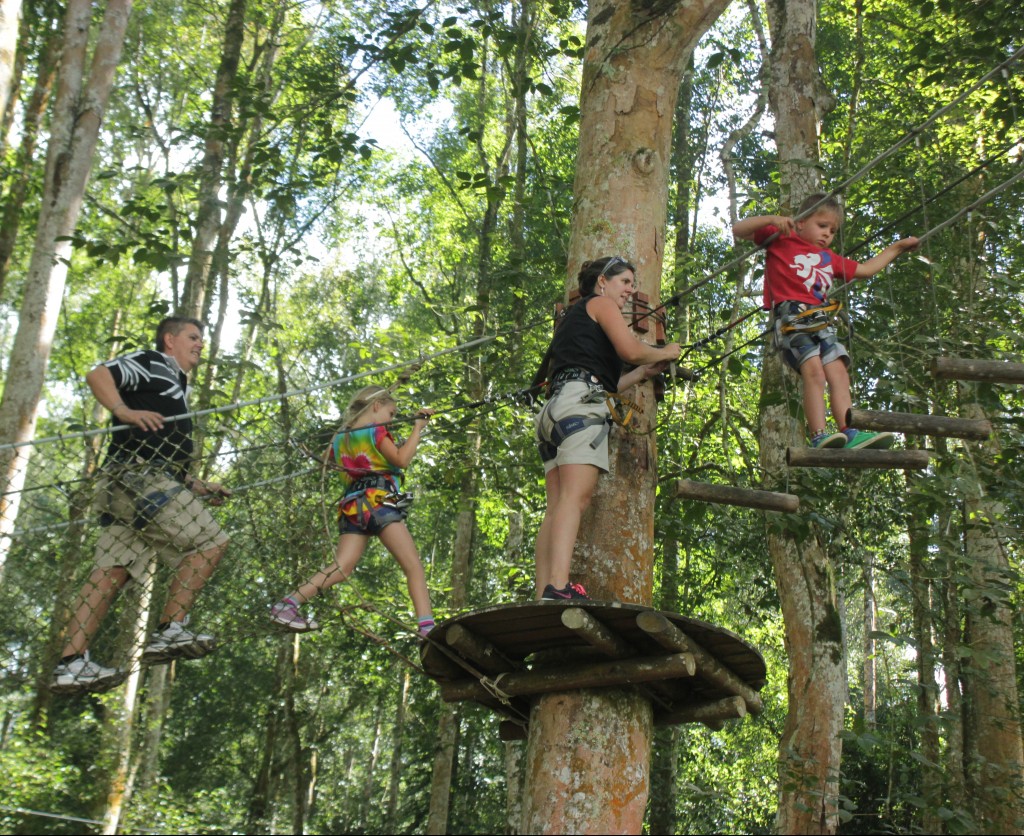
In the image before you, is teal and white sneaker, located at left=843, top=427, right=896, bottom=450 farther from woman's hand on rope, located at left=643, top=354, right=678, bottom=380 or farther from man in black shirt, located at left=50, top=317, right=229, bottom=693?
man in black shirt, located at left=50, top=317, right=229, bottom=693

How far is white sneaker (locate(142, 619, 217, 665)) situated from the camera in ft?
13.7

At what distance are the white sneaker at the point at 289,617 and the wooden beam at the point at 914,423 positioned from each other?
2422 mm

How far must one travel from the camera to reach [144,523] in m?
4.29

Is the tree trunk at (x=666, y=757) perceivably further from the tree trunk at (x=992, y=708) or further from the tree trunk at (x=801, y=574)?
the tree trunk at (x=801, y=574)

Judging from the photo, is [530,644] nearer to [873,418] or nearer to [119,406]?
[873,418]

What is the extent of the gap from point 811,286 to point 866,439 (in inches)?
31.7

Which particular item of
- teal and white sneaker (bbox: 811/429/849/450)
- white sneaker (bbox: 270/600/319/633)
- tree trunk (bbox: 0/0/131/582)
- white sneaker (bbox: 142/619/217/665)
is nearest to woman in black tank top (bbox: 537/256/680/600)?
teal and white sneaker (bbox: 811/429/849/450)

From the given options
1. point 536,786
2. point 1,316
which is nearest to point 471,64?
point 536,786

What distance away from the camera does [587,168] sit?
4125 mm

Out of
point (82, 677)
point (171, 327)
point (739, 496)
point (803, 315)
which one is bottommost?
point (82, 677)

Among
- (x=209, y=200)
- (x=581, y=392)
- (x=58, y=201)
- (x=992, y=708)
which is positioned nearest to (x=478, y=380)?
(x=209, y=200)

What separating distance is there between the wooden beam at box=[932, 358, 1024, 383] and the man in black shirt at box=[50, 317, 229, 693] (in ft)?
9.65

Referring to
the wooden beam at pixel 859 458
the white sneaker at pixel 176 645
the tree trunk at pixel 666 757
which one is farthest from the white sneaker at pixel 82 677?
the tree trunk at pixel 666 757

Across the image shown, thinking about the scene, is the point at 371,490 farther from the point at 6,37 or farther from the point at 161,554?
the point at 6,37
